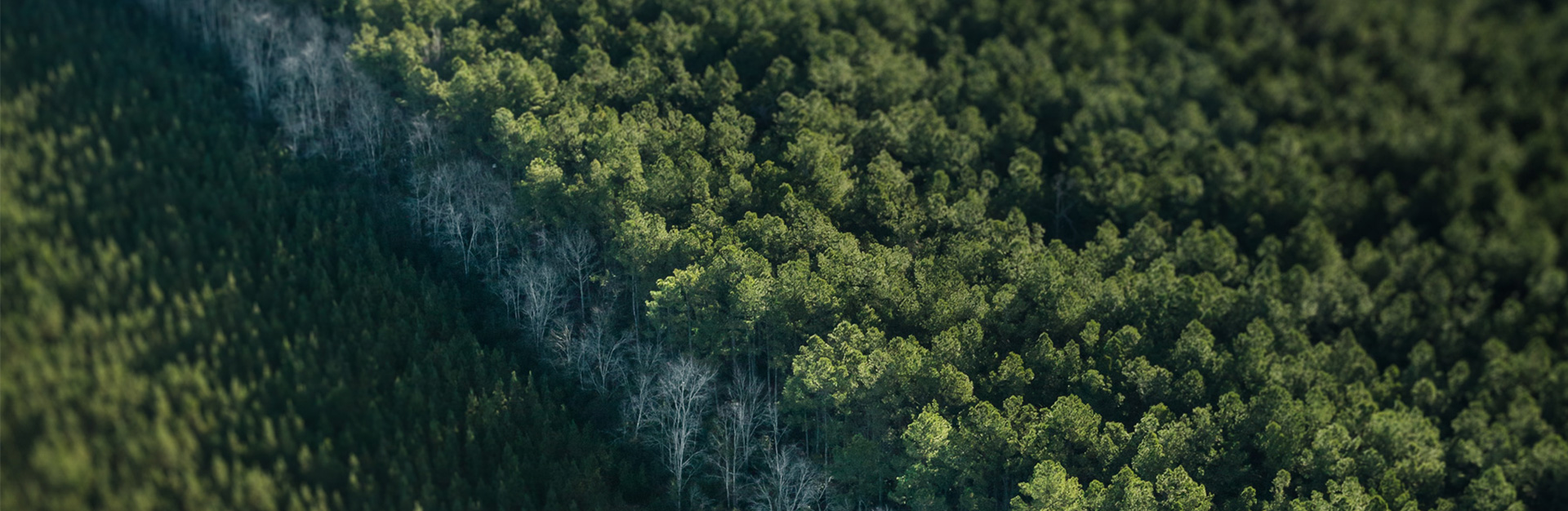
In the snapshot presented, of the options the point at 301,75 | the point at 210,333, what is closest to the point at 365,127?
the point at 301,75

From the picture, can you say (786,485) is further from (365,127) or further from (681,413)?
(365,127)

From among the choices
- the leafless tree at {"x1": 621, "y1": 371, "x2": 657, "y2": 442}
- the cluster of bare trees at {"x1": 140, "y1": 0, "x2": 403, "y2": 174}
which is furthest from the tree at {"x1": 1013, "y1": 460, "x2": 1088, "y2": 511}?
the cluster of bare trees at {"x1": 140, "y1": 0, "x2": 403, "y2": 174}

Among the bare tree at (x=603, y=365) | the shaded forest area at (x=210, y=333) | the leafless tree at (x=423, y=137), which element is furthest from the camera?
the leafless tree at (x=423, y=137)

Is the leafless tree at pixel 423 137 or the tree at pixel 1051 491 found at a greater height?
the leafless tree at pixel 423 137

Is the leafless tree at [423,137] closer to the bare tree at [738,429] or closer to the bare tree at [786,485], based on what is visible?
the bare tree at [738,429]

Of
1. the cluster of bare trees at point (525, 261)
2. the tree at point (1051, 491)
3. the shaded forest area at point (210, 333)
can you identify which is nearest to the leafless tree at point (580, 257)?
the cluster of bare trees at point (525, 261)

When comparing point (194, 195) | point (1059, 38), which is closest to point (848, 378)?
point (194, 195)
